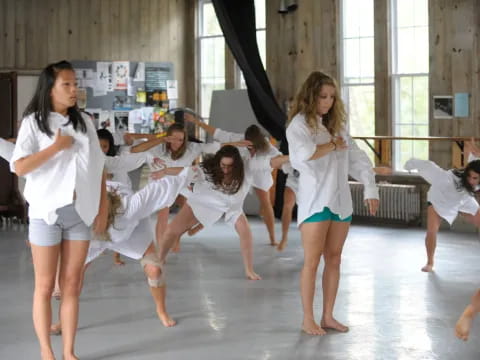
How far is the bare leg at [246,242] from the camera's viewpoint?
636cm

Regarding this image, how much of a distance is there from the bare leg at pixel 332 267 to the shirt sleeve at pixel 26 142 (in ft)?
5.57

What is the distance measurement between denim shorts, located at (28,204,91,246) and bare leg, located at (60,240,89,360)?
0.05m

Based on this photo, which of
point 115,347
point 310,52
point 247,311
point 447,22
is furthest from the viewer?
point 310,52

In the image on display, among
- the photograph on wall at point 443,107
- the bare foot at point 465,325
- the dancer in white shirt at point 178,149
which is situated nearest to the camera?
the bare foot at point 465,325

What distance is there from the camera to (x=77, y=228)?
3.63 metres

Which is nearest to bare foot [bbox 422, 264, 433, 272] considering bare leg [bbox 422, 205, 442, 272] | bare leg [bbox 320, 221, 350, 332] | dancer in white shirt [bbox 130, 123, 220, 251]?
bare leg [bbox 422, 205, 442, 272]

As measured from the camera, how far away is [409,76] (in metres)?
9.98

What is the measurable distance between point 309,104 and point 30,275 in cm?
319

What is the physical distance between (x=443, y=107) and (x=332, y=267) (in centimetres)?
535

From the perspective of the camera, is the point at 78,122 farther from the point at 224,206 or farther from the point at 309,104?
the point at 224,206

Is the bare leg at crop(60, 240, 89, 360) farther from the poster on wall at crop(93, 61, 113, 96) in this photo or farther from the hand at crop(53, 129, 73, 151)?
the poster on wall at crop(93, 61, 113, 96)

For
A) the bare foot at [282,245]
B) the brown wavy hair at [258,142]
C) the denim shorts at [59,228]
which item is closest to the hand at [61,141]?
the denim shorts at [59,228]

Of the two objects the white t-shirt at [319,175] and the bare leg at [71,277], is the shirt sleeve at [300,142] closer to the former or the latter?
the white t-shirt at [319,175]

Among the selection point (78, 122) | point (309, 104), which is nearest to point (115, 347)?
point (78, 122)
